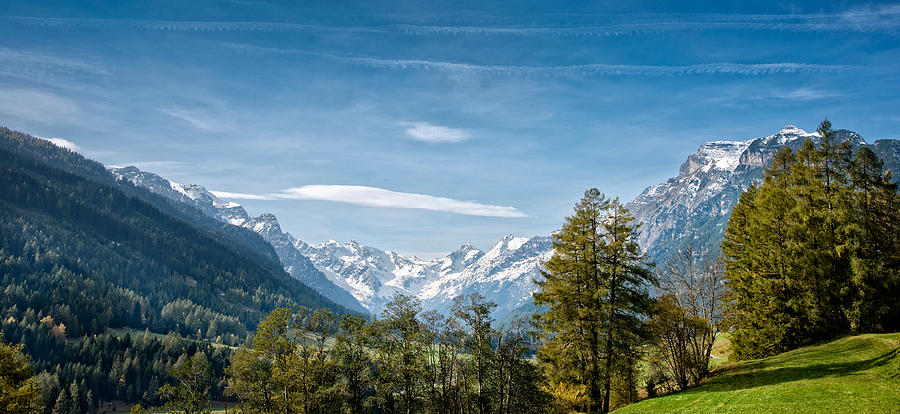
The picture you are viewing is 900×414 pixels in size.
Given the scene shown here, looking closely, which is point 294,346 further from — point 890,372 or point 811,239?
point 811,239

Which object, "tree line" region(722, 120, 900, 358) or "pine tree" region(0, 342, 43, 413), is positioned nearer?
"pine tree" region(0, 342, 43, 413)

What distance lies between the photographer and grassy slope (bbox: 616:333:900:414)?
77.1 ft

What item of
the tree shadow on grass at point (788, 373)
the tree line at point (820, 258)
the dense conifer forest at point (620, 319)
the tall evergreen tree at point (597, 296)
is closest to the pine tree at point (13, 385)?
the dense conifer forest at point (620, 319)

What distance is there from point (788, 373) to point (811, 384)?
6231mm

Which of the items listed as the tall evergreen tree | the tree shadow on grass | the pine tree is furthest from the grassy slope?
the pine tree

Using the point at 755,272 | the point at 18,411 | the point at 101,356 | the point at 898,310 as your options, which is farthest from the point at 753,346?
the point at 101,356

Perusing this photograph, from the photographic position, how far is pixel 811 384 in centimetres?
2822

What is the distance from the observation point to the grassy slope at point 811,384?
77.1 feet

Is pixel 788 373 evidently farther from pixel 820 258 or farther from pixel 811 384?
pixel 820 258

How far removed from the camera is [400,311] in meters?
53.0

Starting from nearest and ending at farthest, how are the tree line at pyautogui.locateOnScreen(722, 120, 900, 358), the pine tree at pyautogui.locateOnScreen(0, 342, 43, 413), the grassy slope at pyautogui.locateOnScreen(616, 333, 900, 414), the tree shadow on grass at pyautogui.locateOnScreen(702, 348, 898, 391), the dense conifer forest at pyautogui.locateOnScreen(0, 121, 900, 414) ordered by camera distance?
the grassy slope at pyautogui.locateOnScreen(616, 333, 900, 414)
the tree shadow on grass at pyautogui.locateOnScreen(702, 348, 898, 391)
the pine tree at pyautogui.locateOnScreen(0, 342, 43, 413)
the dense conifer forest at pyautogui.locateOnScreen(0, 121, 900, 414)
the tree line at pyautogui.locateOnScreen(722, 120, 900, 358)

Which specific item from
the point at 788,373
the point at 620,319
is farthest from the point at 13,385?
the point at 788,373

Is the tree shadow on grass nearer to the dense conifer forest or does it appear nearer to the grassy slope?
the grassy slope

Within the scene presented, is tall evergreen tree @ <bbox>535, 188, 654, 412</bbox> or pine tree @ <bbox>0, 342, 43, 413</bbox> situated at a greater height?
tall evergreen tree @ <bbox>535, 188, 654, 412</bbox>
